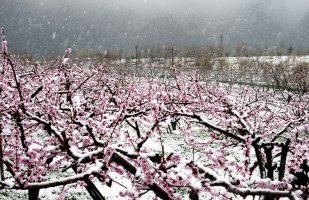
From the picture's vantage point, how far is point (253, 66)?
5512cm

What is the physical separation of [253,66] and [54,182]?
56290mm

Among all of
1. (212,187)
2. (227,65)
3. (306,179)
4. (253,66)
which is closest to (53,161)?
(212,187)

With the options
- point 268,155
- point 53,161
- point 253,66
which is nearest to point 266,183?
point 268,155

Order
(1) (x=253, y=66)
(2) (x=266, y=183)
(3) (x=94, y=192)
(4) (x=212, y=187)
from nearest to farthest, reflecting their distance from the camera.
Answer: (4) (x=212, y=187) → (2) (x=266, y=183) → (3) (x=94, y=192) → (1) (x=253, y=66)

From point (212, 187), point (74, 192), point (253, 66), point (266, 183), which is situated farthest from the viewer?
point (253, 66)

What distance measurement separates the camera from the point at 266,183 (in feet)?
10.2

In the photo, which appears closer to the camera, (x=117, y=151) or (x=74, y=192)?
(x=117, y=151)

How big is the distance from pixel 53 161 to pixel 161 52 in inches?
3631

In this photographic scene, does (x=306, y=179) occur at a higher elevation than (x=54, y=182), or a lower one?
lower

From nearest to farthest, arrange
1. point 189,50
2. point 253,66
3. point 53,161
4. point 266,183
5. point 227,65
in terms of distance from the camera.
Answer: point 266,183
point 53,161
point 253,66
point 227,65
point 189,50

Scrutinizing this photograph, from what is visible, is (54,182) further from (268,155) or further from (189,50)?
(189,50)

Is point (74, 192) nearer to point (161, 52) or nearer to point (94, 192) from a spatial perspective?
point (94, 192)

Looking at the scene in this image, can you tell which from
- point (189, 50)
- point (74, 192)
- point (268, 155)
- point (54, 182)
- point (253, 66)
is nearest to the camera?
point (54, 182)

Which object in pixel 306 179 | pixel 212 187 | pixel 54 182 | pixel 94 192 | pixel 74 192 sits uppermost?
pixel 54 182
